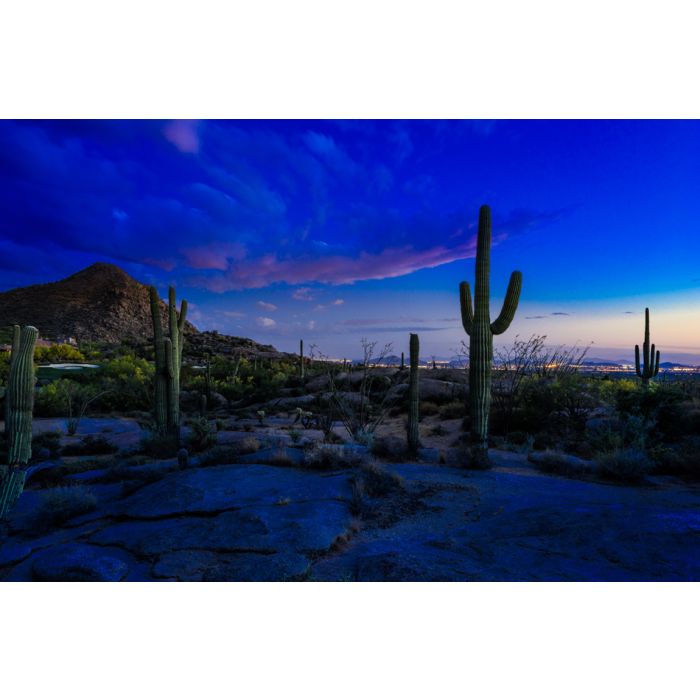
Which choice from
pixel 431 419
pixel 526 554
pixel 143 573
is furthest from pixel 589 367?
pixel 143 573

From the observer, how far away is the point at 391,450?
863 centimetres

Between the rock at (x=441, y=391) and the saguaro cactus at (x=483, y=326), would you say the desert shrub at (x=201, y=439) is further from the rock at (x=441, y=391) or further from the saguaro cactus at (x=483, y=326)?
the rock at (x=441, y=391)

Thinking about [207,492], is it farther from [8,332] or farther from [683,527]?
[8,332]

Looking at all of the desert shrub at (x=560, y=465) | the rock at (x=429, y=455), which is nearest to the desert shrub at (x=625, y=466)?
the desert shrub at (x=560, y=465)

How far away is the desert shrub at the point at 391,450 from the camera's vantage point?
851 centimetres

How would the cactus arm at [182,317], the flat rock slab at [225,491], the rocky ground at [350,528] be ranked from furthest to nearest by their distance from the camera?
1. the cactus arm at [182,317]
2. the flat rock slab at [225,491]
3. the rocky ground at [350,528]

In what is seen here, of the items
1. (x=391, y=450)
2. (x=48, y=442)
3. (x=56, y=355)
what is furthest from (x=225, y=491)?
(x=56, y=355)

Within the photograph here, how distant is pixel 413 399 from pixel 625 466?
4.07 m

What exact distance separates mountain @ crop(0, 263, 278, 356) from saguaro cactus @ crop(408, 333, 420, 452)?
3375 cm

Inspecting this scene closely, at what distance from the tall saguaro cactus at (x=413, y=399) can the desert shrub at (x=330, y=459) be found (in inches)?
73.1

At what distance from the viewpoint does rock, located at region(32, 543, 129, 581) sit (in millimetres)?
Answer: 3875

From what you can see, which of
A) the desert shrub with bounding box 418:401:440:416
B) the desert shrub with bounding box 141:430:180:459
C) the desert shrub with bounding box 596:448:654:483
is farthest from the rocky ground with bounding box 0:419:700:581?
the desert shrub with bounding box 418:401:440:416

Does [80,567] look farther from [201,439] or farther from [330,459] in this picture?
[201,439]

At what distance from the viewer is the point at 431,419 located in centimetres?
1599
